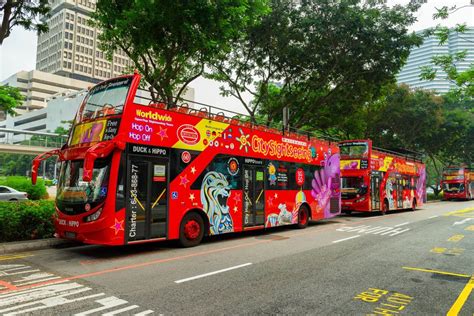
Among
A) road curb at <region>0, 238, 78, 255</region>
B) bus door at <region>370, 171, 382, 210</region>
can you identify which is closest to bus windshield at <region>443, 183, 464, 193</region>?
bus door at <region>370, 171, 382, 210</region>

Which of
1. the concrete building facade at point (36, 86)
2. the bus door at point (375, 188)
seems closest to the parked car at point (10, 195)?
the bus door at point (375, 188)

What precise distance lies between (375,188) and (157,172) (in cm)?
1567

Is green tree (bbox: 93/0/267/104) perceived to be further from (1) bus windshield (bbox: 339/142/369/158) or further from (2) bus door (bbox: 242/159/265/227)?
(1) bus windshield (bbox: 339/142/369/158)

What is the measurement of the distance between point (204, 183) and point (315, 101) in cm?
1390

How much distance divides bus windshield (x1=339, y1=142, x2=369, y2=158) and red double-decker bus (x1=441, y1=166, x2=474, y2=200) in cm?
2674

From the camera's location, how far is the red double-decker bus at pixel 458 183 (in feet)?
132

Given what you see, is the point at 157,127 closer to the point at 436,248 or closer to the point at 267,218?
the point at 267,218

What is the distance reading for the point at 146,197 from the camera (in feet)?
27.5

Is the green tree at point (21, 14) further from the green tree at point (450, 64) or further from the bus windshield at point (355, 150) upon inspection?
the bus windshield at point (355, 150)

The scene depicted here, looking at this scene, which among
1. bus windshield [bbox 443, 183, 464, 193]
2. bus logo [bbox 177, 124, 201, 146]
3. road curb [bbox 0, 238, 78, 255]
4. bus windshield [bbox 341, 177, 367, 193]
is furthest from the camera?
bus windshield [bbox 443, 183, 464, 193]

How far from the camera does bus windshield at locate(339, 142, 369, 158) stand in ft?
66.4

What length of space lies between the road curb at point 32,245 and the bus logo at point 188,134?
13.3 ft

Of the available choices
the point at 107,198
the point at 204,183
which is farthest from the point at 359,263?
the point at 107,198

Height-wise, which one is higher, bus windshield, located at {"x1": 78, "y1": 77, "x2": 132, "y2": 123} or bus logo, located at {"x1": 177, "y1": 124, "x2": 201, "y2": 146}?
bus windshield, located at {"x1": 78, "y1": 77, "x2": 132, "y2": 123}
